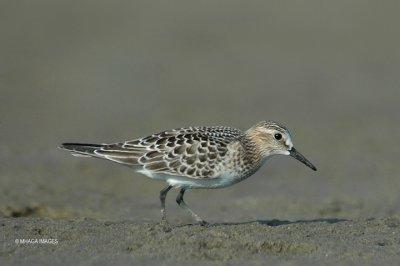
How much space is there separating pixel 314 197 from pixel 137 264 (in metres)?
5.41

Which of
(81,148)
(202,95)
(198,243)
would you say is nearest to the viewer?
(198,243)

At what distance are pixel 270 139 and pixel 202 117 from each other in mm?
7320

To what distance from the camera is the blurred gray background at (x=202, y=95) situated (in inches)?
494

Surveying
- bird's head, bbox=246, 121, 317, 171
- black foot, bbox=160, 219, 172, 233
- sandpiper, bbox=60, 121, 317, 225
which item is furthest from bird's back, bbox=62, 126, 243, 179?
black foot, bbox=160, 219, 172, 233

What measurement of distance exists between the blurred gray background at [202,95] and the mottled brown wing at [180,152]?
1.85 m

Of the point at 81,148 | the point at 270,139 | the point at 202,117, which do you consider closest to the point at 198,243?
the point at 270,139

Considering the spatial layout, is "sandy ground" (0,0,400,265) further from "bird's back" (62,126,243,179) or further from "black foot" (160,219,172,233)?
"bird's back" (62,126,243,179)

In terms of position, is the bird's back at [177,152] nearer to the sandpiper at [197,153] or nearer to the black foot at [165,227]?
the sandpiper at [197,153]

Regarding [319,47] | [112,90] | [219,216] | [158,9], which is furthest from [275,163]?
[158,9]

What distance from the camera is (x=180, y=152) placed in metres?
9.48

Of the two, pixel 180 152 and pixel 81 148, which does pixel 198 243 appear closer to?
pixel 180 152

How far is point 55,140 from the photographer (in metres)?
15.1

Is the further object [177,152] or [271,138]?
[271,138]

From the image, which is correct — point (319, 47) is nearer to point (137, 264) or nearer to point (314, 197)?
point (314, 197)
